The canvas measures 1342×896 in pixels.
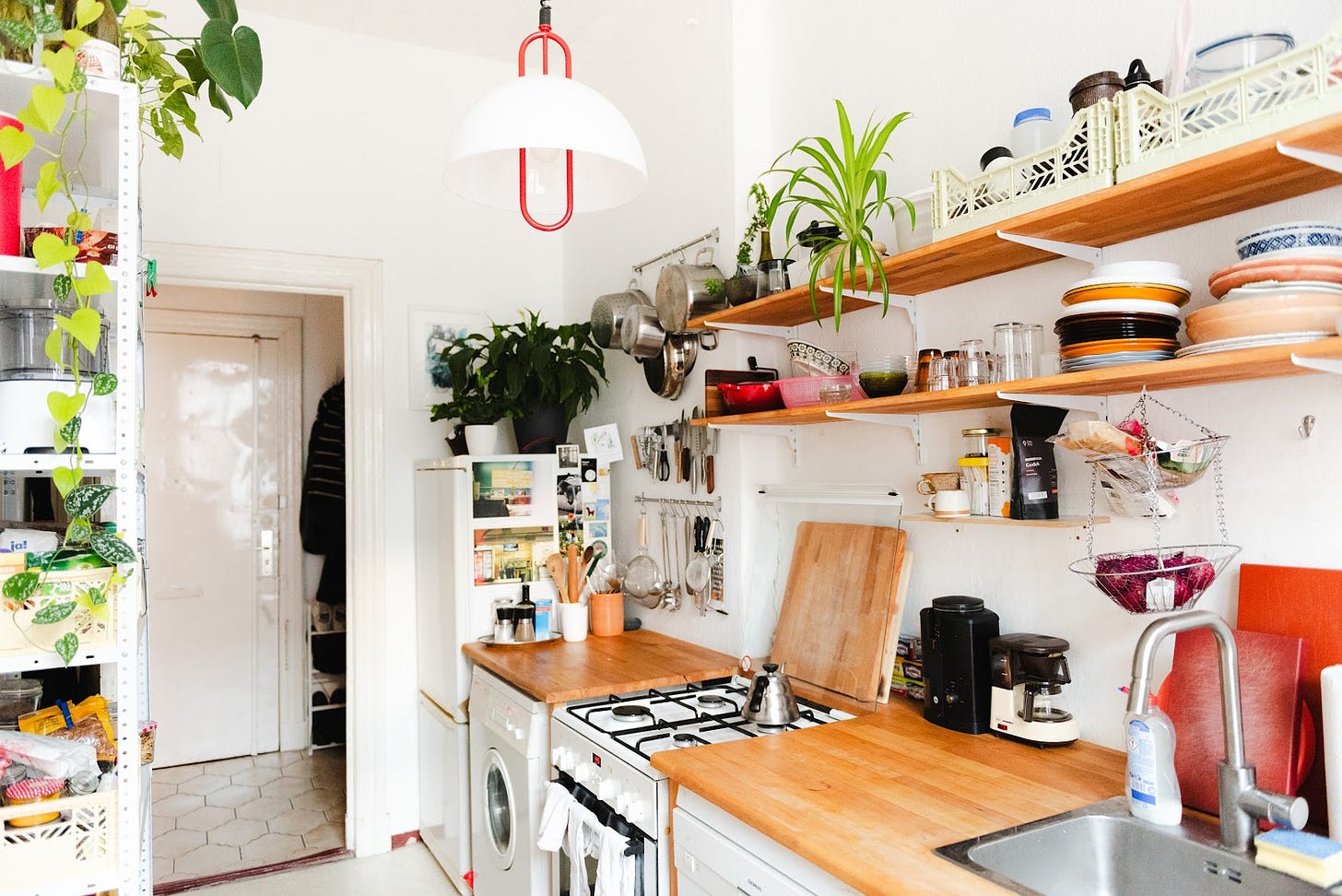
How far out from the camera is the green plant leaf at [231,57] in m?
1.56

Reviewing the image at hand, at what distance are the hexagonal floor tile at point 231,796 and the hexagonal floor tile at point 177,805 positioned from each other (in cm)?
4

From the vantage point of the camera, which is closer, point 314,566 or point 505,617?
point 505,617

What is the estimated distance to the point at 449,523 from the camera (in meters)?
3.09

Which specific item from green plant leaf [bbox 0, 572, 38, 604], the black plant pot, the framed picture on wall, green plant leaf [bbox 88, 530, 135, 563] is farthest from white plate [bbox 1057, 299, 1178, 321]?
the framed picture on wall

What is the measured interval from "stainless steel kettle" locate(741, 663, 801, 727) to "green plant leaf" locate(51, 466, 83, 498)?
143 centimetres

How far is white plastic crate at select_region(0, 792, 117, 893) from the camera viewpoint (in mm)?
1326

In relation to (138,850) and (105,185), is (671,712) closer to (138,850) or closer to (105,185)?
(138,850)

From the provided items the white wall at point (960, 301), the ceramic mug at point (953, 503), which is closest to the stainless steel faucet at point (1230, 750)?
the white wall at point (960, 301)

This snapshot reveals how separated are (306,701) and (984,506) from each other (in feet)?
13.1

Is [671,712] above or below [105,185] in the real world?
below

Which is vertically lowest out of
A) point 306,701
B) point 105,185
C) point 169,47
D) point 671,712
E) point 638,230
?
point 306,701

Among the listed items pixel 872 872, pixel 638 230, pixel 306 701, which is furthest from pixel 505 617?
pixel 306 701

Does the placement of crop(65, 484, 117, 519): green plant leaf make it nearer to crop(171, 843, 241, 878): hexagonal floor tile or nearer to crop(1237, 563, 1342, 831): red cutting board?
crop(1237, 563, 1342, 831): red cutting board

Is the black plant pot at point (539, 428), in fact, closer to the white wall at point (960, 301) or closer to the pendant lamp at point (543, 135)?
the white wall at point (960, 301)
